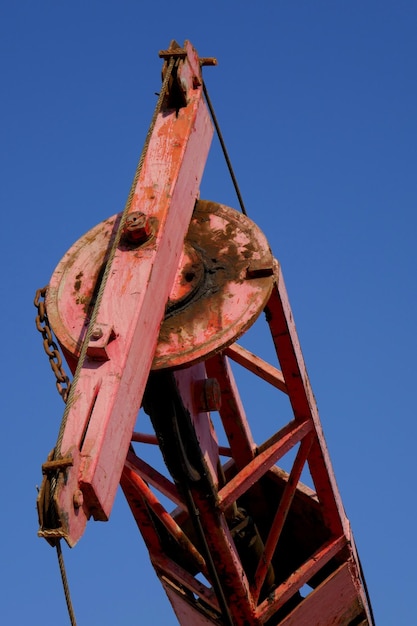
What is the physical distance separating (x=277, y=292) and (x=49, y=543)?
3080 millimetres

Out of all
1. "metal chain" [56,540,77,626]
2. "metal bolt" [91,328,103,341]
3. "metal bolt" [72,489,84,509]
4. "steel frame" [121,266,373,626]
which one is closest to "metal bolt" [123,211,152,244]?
"metal bolt" [91,328,103,341]

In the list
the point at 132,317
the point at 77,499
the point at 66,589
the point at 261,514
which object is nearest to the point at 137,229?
the point at 132,317

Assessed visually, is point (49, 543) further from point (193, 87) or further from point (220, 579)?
point (193, 87)

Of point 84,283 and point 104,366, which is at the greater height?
point 84,283

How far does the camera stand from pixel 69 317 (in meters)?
8.72

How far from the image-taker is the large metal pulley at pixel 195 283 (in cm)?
833

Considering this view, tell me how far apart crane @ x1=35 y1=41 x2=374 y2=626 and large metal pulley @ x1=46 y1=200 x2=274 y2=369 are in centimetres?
1

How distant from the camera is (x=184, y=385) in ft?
29.0

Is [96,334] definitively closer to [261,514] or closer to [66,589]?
[66,589]

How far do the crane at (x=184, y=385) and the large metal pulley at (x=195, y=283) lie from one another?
12 millimetres

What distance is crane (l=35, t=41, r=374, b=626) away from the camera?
→ 24.0 ft

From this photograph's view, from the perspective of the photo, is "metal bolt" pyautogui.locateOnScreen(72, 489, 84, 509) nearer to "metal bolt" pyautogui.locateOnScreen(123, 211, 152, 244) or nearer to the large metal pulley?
the large metal pulley

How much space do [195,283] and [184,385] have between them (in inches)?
31.3

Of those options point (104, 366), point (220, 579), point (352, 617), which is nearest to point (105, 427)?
point (104, 366)
